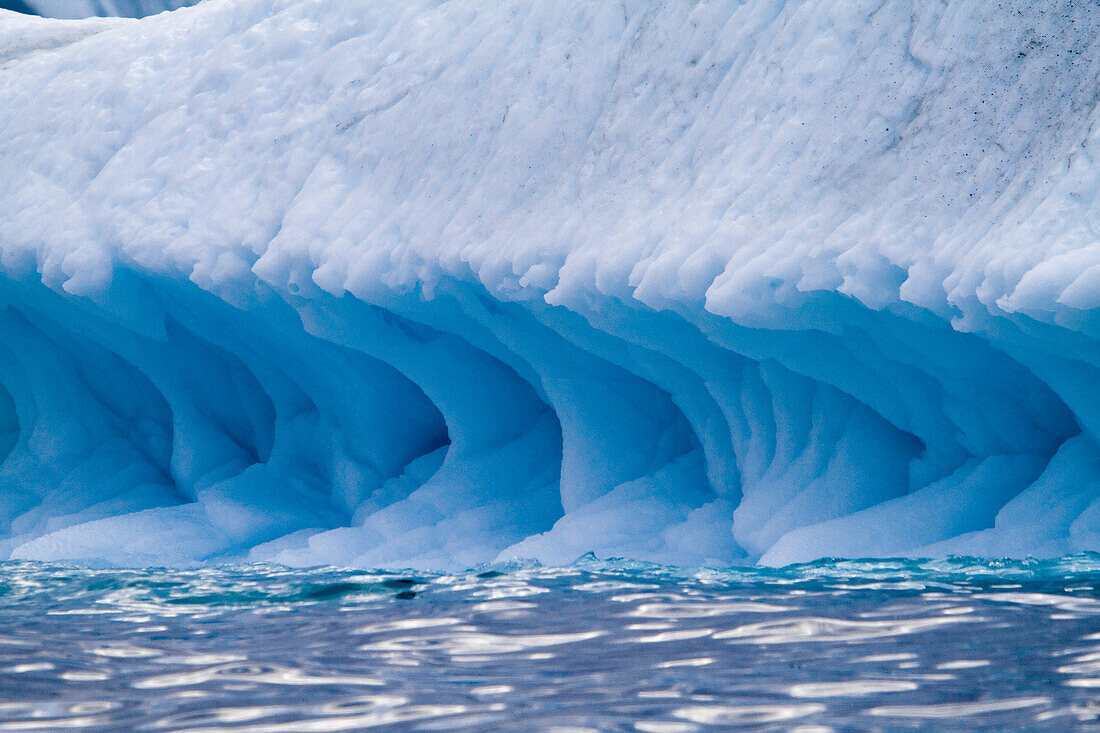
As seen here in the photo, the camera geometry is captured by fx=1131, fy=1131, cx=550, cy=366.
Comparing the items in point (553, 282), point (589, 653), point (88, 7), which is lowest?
point (589, 653)

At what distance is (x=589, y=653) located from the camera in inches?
91.5

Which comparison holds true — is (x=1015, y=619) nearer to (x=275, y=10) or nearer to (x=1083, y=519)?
(x=1083, y=519)

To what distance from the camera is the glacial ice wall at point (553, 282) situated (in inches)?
139

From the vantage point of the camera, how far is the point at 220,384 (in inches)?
255

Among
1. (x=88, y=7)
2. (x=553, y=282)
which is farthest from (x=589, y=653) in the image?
(x=88, y=7)

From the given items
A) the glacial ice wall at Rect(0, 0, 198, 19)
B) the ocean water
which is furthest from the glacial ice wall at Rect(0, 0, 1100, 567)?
the glacial ice wall at Rect(0, 0, 198, 19)

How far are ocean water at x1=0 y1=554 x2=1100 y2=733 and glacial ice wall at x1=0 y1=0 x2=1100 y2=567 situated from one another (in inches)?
28.5

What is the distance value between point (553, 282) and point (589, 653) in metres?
2.11

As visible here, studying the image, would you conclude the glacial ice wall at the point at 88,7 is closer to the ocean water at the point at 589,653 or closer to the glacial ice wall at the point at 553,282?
the glacial ice wall at the point at 553,282

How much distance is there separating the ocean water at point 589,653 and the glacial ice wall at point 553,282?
0.72 meters

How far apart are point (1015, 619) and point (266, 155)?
13.3 ft

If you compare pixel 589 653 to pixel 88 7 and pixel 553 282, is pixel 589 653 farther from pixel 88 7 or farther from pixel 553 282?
pixel 88 7

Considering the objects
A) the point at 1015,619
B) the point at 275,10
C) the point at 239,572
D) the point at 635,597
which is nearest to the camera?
the point at 1015,619

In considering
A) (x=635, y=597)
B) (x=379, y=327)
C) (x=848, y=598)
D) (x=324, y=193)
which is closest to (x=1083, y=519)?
(x=848, y=598)
